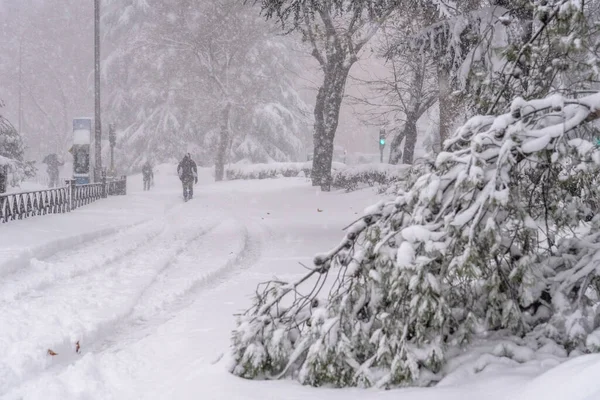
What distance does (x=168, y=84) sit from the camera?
1836 inches

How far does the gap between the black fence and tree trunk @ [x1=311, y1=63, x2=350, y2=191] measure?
28.2 ft

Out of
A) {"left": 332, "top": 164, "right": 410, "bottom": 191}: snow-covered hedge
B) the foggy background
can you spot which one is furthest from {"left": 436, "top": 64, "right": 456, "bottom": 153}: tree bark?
the foggy background

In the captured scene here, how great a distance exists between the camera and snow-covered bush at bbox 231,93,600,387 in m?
3.99

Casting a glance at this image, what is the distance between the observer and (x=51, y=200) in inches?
708

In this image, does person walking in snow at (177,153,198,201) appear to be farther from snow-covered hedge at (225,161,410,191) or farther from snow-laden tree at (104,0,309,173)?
snow-laden tree at (104,0,309,173)

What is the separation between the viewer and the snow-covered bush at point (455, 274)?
3988 millimetres

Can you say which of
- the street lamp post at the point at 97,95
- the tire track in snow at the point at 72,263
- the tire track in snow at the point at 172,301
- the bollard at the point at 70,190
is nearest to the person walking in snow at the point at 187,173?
the street lamp post at the point at 97,95

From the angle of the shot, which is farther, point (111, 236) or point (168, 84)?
point (168, 84)

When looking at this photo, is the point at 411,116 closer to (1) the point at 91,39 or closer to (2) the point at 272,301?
(2) the point at 272,301

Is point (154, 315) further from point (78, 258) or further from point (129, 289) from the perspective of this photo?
point (78, 258)

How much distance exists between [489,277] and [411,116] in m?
21.6

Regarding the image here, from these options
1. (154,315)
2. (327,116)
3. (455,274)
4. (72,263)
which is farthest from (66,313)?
(327,116)

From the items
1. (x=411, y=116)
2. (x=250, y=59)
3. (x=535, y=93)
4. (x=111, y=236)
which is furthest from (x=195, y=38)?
(x=535, y=93)

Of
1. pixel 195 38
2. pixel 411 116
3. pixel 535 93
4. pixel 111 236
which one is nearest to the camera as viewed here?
pixel 535 93
